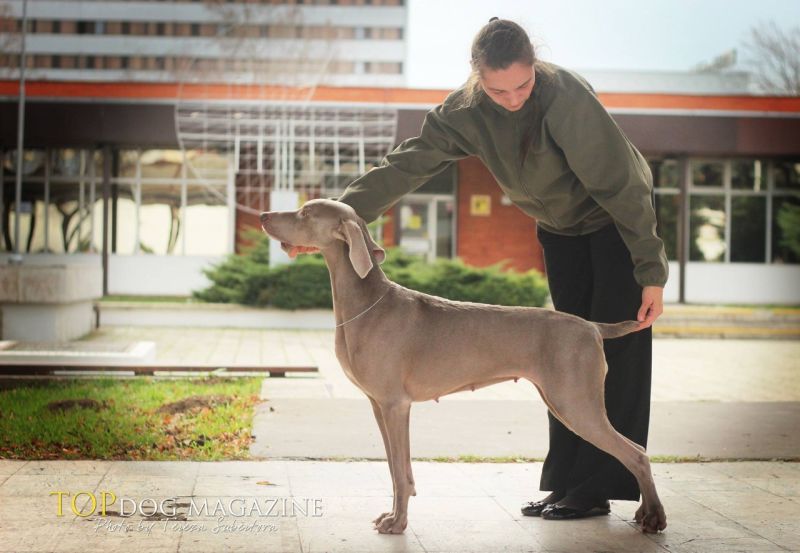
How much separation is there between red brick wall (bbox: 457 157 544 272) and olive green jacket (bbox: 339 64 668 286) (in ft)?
61.9

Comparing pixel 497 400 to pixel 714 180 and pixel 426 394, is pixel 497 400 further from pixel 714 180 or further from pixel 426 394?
pixel 714 180

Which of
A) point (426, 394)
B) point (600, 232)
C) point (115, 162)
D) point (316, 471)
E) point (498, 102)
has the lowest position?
point (316, 471)

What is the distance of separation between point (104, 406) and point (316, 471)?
8.26ft

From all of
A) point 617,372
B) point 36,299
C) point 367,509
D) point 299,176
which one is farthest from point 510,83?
point 299,176

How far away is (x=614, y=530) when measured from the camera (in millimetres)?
4020

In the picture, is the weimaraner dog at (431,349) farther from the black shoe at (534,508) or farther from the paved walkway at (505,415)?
the paved walkway at (505,415)

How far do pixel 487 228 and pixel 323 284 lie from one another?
26.3ft

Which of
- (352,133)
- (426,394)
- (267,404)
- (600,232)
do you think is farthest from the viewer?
(352,133)

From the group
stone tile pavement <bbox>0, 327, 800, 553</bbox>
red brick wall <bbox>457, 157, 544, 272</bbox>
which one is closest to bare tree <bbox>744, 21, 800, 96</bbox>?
red brick wall <bbox>457, 157, 544, 272</bbox>

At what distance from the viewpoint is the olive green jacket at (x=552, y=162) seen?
396cm

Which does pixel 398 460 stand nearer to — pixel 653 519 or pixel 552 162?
pixel 653 519

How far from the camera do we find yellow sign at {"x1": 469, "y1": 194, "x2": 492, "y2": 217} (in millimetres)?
23250

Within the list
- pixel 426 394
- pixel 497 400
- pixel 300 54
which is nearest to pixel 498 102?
pixel 426 394

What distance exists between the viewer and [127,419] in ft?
21.5
